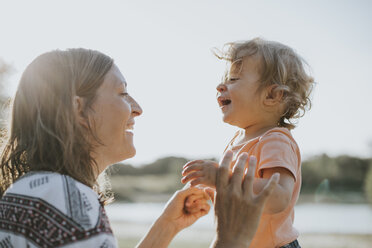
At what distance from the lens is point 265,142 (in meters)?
2.23

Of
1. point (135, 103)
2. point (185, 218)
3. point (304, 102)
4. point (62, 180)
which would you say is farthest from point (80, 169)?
point (304, 102)

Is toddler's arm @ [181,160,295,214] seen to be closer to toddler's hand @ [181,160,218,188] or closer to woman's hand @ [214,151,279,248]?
toddler's hand @ [181,160,218,188]

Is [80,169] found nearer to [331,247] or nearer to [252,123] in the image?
[252,123]

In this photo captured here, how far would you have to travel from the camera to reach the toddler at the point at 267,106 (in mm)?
2203

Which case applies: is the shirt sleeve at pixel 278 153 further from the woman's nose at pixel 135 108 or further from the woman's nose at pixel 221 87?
the woman's nose at pixel 135 108

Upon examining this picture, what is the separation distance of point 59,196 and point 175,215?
1.10 m

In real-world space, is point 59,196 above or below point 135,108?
below

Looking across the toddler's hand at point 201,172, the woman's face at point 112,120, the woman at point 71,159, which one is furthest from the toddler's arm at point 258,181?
the woman's face at point 112,120

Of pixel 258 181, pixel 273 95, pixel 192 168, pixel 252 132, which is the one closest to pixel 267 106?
pixel 273 95

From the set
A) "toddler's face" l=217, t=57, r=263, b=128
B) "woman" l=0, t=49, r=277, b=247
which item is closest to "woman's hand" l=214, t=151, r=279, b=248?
"woman" l=0, t=49, r=277, b=247

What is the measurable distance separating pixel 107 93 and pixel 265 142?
0.93 m

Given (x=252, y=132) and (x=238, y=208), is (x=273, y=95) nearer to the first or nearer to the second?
(x=252, y=132)

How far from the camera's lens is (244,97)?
249cm

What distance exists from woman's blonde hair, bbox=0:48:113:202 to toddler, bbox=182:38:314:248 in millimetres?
914
